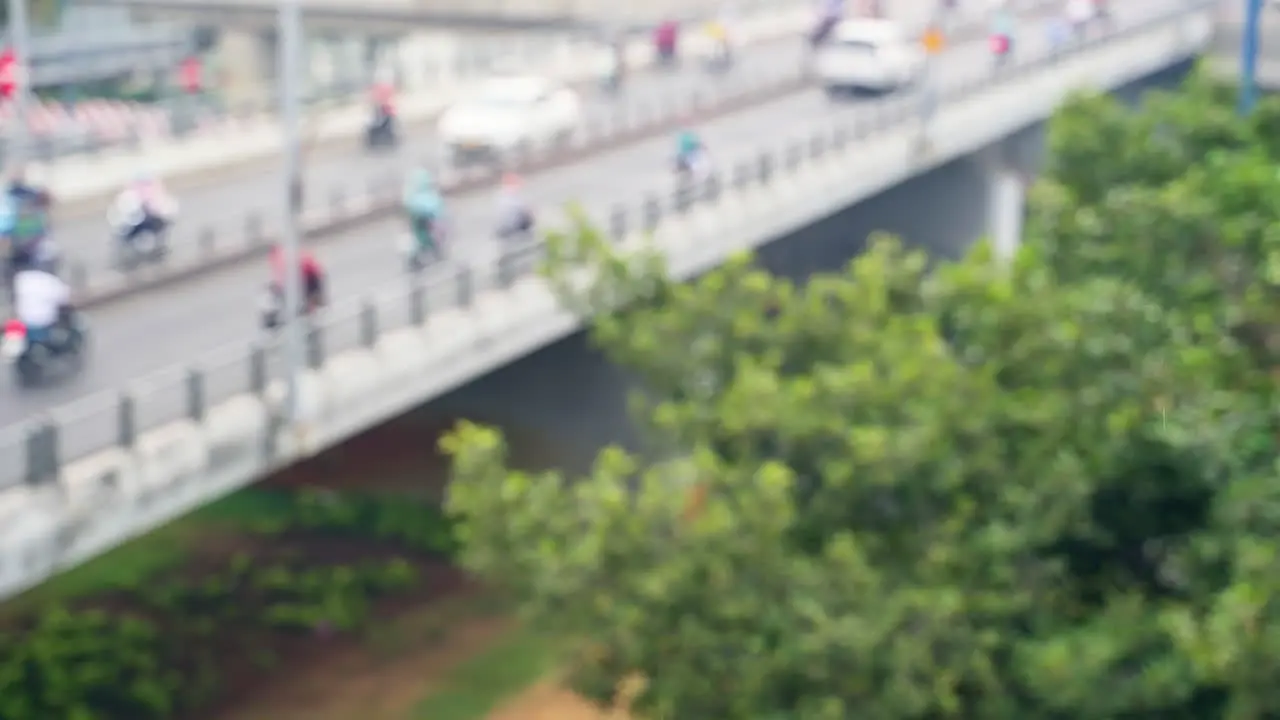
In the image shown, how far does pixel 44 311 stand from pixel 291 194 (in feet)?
8.70

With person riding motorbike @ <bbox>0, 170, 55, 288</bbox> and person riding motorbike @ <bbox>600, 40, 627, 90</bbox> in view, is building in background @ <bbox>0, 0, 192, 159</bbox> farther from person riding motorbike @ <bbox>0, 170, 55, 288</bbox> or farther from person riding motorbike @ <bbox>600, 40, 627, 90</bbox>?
person riding motorbike @ <bbox>0, 170, 55, 288</bbox>

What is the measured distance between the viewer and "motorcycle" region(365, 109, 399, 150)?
31.2 m

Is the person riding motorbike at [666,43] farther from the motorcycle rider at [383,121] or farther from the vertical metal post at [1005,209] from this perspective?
the motorcycle rider at [383,121]

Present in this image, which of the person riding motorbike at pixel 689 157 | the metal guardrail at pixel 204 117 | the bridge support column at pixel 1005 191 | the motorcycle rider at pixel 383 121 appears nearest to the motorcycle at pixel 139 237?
the metal guardrail at pixel 204 117

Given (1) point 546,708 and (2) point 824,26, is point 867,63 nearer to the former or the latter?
(2) point 824,26

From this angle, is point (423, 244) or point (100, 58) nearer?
point (423, 244)

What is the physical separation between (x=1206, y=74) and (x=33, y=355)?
1421 cm

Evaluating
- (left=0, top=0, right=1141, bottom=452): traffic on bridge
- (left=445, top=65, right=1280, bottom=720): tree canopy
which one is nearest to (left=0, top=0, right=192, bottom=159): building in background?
(left=0, top=0, right=1141, bottom=452): traffic on bridge

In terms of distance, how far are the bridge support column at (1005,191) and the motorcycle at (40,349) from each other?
23.6m

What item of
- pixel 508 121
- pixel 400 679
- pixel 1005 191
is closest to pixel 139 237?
pixel 400 679

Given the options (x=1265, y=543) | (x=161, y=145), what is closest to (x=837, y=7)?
(x=161, y=145)

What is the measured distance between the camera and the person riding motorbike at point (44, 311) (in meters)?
16.0

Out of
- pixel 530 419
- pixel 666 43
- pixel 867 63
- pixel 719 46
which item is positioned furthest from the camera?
pixel 666 43

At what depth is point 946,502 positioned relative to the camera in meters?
13.1
